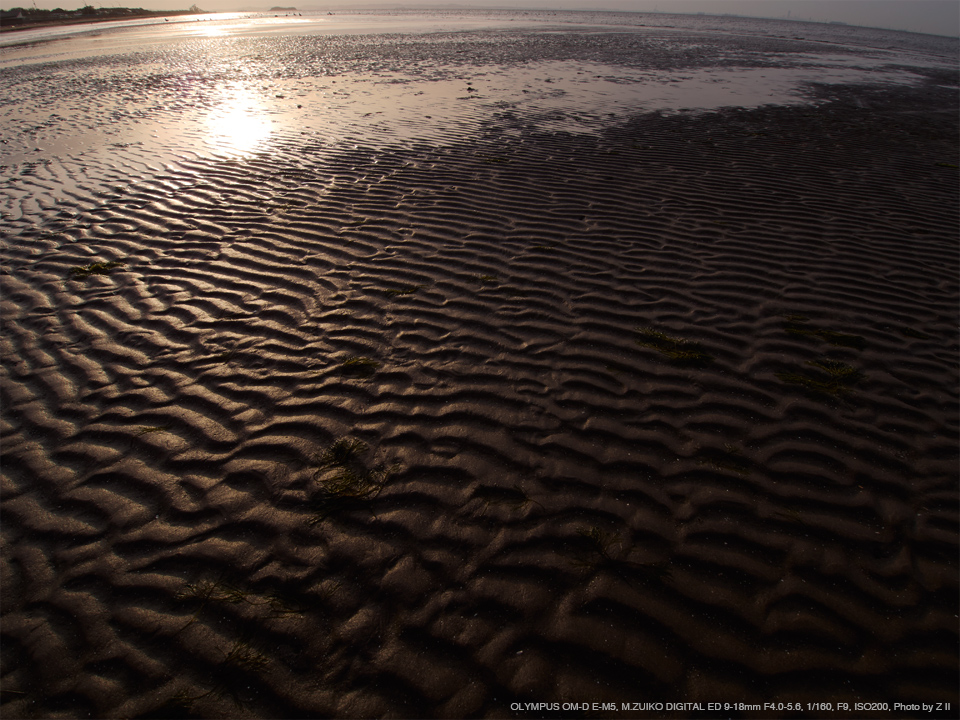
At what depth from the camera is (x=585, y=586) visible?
2.97 m

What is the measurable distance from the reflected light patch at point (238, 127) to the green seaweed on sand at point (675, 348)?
32.5 ft

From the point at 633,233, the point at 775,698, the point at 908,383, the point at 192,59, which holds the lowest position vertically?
the point at 775,698

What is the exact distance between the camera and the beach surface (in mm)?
2631

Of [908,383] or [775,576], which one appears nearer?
[775,576]

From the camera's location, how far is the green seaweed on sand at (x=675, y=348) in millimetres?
4758

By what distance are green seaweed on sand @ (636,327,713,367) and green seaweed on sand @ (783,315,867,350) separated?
3.77 ft

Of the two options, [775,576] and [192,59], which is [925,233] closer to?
[775,576]

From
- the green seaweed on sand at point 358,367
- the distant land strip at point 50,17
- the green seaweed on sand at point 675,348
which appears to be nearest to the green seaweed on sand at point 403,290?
the green seaweed on sand at point 358,367

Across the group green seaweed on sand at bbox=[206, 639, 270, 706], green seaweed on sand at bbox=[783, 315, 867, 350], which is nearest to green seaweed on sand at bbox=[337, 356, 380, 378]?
green seaweed on sand at bbox=[206, 639, 270, 706]

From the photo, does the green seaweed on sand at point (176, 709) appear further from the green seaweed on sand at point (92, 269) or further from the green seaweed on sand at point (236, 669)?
the green seaweed on sand at point (92, 269)

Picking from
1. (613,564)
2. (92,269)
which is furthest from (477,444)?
(92,269)

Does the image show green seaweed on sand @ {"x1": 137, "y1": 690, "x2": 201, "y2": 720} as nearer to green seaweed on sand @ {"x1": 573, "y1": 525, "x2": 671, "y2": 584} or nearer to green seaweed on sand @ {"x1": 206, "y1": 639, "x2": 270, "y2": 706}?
green seaweed on sand @ {"x1": 206, "y1": 639, "x2": 270, "y2": 706}

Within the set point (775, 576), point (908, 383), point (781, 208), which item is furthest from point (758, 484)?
point (781, 208)

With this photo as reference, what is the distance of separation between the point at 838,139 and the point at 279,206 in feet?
44.4
